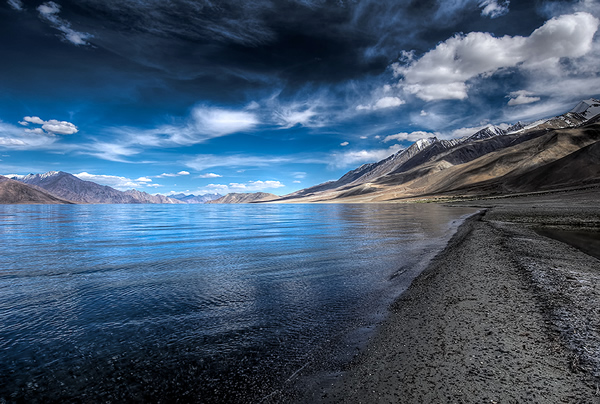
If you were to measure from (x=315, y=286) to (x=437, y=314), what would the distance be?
15.1 ft

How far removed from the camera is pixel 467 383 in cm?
464

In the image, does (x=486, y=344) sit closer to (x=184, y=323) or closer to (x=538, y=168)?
(x=184, y=323)

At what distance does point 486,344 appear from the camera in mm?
5863

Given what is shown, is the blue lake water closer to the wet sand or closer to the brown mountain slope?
the wet sand

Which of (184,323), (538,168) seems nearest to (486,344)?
(184,323)

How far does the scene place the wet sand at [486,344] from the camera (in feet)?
14.7

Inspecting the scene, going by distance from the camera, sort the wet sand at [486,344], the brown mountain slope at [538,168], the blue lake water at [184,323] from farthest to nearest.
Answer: the brown mountain slope at [538,168] → the blue lake water at [184,323] → the wet sand at [486,344]

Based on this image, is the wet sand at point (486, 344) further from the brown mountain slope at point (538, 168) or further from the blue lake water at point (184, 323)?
the brown mountain slope at point (538, 168)

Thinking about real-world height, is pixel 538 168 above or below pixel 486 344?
above

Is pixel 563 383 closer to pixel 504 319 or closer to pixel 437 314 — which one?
pixel 504 319

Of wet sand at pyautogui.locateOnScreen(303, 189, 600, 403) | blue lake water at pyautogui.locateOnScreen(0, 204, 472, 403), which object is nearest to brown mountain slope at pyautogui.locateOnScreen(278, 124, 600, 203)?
wet sand at pyautogui.locateOnScreen(303, 189, 600, 403)

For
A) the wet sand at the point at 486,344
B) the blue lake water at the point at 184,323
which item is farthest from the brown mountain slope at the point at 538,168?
the blue lake water at the point at 184,323

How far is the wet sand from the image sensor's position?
4.49 meters

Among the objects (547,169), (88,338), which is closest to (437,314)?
(88,338)
